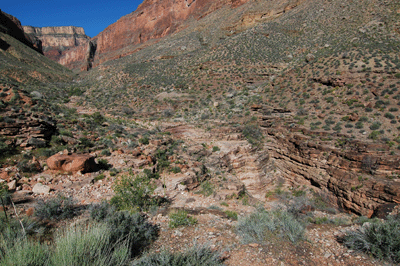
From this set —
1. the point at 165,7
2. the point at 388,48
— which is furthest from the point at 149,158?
the point at 165,7

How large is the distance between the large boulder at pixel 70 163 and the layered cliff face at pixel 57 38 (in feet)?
429

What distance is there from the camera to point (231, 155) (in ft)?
40.9

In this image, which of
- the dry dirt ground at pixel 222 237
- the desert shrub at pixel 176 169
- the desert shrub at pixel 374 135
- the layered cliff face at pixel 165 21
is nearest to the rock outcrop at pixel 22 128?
the dry dirt ground at pixel 222 237

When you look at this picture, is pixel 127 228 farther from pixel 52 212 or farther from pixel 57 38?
pixel 57 38

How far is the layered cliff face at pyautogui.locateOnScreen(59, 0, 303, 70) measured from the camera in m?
33.8

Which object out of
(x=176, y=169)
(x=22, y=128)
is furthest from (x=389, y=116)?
(x=22, y=128)

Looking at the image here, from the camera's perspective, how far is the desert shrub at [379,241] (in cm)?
340

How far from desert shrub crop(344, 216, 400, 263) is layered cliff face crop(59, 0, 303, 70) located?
36.1 m

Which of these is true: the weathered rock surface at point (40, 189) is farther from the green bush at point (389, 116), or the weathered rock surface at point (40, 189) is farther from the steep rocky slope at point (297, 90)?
the green bush at point (389, 116)

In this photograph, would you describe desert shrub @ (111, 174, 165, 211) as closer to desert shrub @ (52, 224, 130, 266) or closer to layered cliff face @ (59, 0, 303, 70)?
desert shrub @ (52, 224, 130, 266)

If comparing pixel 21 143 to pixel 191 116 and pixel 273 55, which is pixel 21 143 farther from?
pixel 273 55

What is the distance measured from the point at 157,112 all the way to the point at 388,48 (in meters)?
23.2

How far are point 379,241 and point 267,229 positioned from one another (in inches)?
80.0

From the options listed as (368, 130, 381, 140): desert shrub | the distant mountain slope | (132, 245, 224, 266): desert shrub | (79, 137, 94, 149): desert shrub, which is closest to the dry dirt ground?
(132, 245, 224, 266): desert shrub
